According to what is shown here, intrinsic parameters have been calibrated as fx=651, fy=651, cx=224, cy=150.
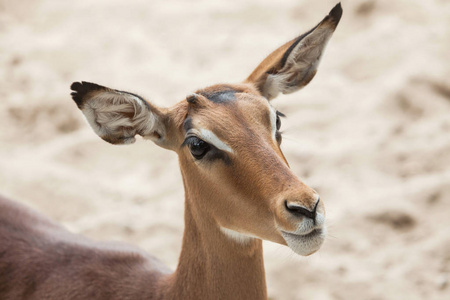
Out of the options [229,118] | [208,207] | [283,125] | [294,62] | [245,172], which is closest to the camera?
[245,172]

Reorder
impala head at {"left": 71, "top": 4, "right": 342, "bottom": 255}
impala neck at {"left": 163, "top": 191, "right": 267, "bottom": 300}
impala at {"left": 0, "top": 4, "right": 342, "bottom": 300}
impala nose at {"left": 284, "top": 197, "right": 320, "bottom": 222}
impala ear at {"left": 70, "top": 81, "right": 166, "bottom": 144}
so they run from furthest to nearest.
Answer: impala neck at {"left": 163, "top": 191, "right": 267, "bottom": 300}, impala ear at {"left": 70, "top": 81, "right": 166, "bottom": 144}, impala at {"left": 0, "top": 4, "right": 342, "bottom": 300}, impala head at {"left": 71, "top": 4, "right": 342, "bottom": 255}, impala nose at {"left": 284, "top": 197, "right": 320, "bottom": 222}

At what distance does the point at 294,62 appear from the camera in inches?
145

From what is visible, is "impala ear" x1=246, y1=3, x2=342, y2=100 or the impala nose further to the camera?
"impala ear" x1=246, y1=3, x2=342, y2=100

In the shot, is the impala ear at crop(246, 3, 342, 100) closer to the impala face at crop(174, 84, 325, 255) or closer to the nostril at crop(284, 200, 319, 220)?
the impala face at crop(174, 84, 325, 255)

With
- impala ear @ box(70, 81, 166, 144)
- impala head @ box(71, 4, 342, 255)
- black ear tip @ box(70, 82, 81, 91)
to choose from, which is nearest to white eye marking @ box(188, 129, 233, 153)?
impala head @ box(71, 4, 342, 255)

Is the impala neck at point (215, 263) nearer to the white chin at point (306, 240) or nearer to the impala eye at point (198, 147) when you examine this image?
the impala eye at point (198, 147)

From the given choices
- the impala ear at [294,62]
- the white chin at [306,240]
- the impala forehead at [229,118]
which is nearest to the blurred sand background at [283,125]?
the impala ear at [294,62]

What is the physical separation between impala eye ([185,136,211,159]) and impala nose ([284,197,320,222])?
53 cm

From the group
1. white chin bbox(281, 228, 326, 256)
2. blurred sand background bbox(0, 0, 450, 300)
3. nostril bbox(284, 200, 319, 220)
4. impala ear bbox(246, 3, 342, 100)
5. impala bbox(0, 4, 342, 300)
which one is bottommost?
white chin bbox(281, 228, 326, 256)

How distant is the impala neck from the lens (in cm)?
331

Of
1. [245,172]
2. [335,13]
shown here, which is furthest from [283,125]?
Answer: [245,172]

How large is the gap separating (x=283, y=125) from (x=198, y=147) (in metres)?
3.28

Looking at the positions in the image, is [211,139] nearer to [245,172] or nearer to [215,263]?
[245,172]

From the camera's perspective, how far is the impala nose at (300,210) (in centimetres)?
276
